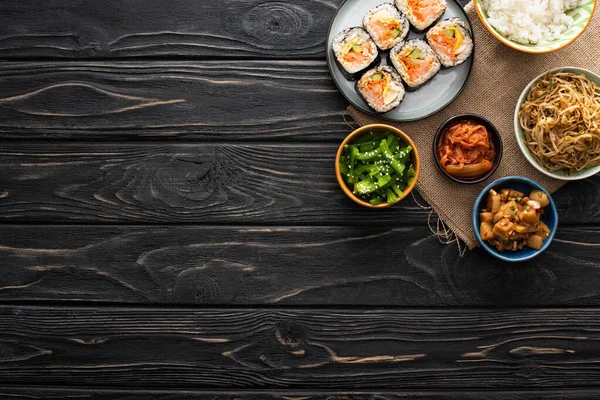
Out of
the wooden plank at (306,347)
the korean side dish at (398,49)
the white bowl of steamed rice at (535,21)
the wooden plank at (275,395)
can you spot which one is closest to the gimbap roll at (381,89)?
the korean side dish at (398,49)

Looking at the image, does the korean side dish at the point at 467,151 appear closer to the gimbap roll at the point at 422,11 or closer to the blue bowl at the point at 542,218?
the blue bowl at the point at 542,218

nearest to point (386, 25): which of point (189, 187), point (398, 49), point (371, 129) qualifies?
point (398, 49)

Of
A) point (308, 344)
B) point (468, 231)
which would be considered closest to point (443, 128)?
point (468, 231)

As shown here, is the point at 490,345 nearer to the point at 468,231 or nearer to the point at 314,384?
the point at 468,231

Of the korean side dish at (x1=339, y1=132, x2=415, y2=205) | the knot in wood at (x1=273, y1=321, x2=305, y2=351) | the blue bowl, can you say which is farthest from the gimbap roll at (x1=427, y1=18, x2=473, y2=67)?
the knot in wood at (x1=273, y1=321, x2=305, y2=351)

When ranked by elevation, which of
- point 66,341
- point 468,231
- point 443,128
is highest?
point 443,128

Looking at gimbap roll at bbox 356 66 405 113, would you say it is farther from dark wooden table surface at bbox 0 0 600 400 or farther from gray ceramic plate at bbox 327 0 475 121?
dark wooden table surface at bbox 0 0 600 400
